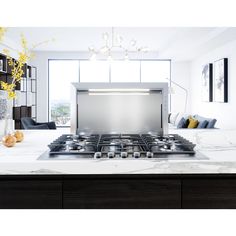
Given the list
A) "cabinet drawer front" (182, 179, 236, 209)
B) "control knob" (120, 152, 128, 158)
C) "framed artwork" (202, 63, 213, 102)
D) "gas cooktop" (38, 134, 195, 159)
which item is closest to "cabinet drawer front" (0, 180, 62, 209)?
"gas cooktop" (38, 134, 195, 159)

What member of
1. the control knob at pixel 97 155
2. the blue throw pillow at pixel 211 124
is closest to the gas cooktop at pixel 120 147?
the control knob at pixel 97 155

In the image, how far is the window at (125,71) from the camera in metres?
10.5

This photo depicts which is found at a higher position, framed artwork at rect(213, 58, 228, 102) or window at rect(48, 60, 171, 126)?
window at rect(48, 60, 171, 126)

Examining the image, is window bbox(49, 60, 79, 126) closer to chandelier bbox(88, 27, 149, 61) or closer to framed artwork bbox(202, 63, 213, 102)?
chandelier bbox(88, 27, 149, 61)

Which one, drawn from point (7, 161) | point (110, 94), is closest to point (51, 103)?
point (110, 94)

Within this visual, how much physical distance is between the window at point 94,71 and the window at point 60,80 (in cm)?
18

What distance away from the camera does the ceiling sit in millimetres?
6633

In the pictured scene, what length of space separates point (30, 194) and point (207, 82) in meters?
7.29

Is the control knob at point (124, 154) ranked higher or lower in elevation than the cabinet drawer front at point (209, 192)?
higher

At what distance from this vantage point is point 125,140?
2.24m

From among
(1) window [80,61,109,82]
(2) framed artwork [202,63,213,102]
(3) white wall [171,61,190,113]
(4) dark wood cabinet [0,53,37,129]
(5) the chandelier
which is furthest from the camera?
(3) white wall [171,61,190,113]

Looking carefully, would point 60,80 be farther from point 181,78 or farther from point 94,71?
point 181,78

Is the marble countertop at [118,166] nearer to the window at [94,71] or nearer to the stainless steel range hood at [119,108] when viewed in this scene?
the stainless steel range hood at [119,108]

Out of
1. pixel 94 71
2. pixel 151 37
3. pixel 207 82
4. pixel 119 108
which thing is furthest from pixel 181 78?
pixel 119 108
